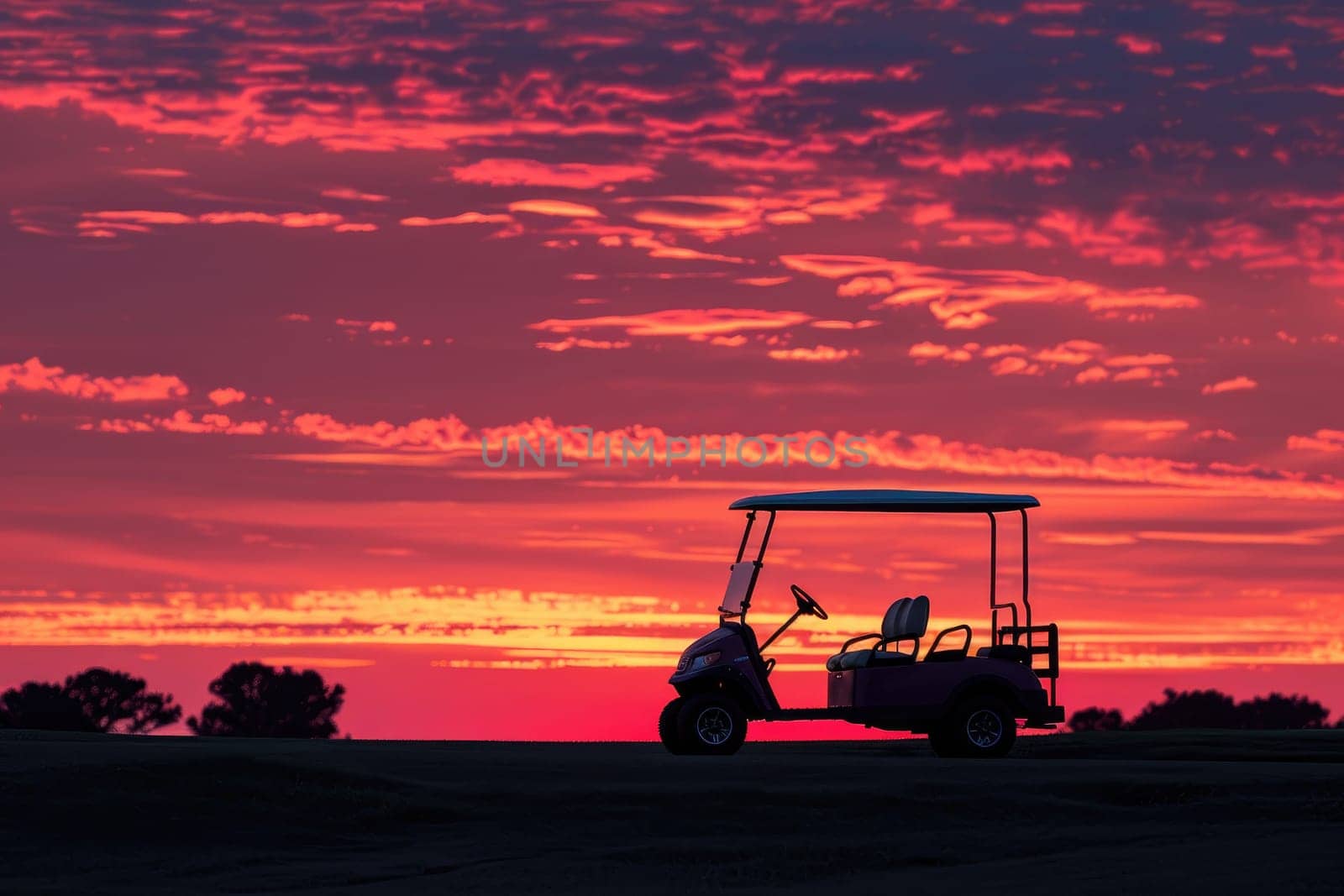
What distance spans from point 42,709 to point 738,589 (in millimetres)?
43103

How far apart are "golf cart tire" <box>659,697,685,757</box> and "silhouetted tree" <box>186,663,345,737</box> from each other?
40.8m

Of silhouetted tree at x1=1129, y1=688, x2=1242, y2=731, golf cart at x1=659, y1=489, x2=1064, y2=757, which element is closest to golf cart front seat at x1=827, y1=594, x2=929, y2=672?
golf cart at x1=659, y1=489, x2=1064, y2=757

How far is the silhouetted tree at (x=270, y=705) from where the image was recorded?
6306cm

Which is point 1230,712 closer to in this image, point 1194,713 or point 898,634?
point 1194,713

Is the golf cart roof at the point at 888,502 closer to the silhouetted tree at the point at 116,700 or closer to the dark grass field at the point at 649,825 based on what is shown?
the dark grass field at the point at 649,825

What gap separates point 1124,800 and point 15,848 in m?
9.96

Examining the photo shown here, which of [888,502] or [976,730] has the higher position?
[888,502]

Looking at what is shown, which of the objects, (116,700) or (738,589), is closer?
(738,589)

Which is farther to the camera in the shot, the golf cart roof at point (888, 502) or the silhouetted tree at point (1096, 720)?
the silhouetted tree at point (1096, 720)

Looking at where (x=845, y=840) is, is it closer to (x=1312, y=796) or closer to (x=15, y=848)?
(x=1312, y=796)

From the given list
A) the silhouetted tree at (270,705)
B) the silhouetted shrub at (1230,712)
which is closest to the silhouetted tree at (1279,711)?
the silhouetted shrub at (1230,712)

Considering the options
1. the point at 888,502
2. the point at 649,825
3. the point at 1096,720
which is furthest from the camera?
the point at 1096,720

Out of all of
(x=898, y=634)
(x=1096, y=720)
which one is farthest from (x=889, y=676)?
(x=1096, y=720)

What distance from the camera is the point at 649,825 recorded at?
59.5 ft
